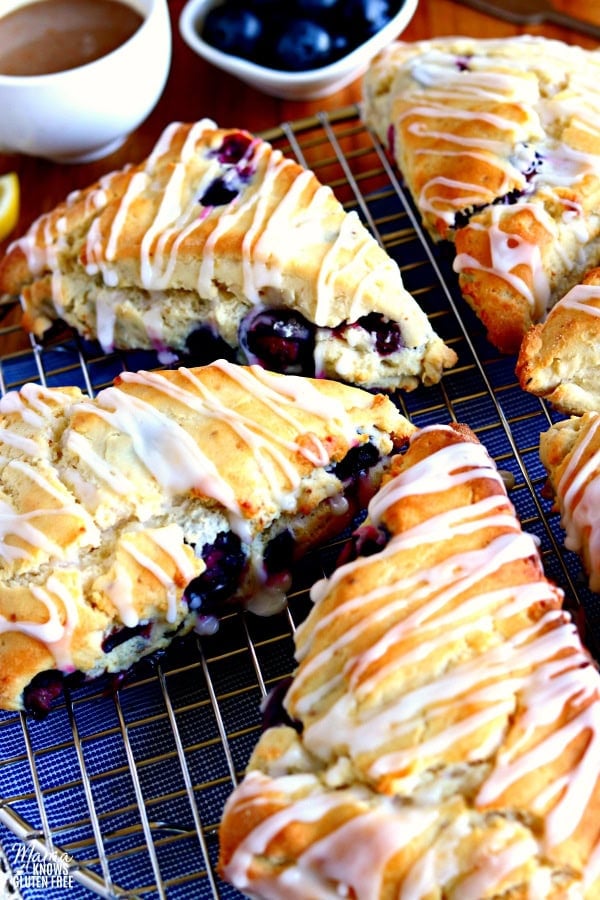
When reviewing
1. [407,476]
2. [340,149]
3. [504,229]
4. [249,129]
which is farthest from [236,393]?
→ [249,129]

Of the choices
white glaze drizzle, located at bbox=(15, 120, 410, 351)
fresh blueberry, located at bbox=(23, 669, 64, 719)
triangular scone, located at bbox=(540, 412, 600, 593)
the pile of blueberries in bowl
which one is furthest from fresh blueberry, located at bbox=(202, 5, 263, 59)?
fresh blueberry, located at bbox=(23, 669, 64, 719)

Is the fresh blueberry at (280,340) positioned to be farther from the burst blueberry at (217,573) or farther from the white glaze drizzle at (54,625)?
the white glaze drizzle at (54,625)

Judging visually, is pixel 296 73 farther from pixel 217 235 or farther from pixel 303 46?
pixel 217 235

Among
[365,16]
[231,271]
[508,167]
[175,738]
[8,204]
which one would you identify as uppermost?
[365,16]

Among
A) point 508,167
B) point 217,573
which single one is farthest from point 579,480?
point 508,167

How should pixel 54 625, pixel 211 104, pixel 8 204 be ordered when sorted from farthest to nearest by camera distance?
pixel 211 104 < pixel 8 204 < pixel 54 625

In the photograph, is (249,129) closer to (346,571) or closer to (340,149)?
(340,149)

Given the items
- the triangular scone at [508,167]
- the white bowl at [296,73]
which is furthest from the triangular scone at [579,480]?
the white bowl at [296,73]
